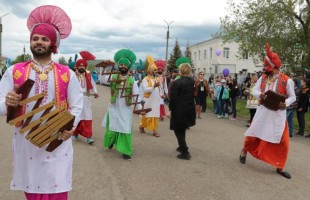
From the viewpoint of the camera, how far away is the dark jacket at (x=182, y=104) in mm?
7014

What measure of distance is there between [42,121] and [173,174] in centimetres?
339

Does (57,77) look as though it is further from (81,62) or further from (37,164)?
(81,62)

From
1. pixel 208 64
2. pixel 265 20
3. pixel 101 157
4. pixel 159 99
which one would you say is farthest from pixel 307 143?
pixel 208 64

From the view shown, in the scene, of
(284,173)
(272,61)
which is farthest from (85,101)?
(284,173)

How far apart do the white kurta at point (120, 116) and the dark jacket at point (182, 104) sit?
791 millimetres

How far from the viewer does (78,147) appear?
7.75 metres

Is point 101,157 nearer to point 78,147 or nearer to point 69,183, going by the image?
point 78,147

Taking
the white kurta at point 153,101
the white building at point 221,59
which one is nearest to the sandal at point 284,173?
the white kurta at point 153,101

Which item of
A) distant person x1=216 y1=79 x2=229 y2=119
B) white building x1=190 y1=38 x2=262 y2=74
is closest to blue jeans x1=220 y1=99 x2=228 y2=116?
distant person x1=216 y1=79 x2=229 y2=119

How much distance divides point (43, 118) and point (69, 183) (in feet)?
2.22

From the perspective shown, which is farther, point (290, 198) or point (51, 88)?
point (290, 198)

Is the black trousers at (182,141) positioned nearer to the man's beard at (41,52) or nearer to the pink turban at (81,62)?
the pink turban at (81,62)

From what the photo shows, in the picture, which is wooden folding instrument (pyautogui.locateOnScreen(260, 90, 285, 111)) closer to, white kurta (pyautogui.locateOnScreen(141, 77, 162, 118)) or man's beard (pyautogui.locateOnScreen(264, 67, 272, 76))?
man's beard (pyautogui.locateOnScreen(264, 67, 272, 76))

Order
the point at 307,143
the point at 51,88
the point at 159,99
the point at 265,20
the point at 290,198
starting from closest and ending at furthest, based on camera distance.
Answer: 1. the point at 51,88
2. the point at 290,198
3. the point at 307,143
4. the point at 159,99
5. the point at 265,20
